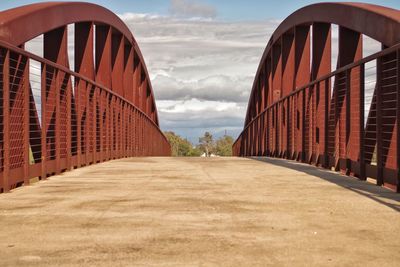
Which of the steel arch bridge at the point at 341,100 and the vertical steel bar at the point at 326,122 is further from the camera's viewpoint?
the vertical steel bar at the point at 326,122

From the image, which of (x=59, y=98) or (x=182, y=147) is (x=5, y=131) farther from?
(x=182, y=147)

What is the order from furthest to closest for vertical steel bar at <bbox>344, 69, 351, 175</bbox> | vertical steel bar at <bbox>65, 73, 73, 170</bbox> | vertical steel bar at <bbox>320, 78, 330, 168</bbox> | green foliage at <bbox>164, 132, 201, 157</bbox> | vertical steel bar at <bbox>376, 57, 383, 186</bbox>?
green foliage at <bbox>164, 132, 201, 157</bbox>, vertical steel bar at <bbox>320, 78, 330, 168</bbox>, vertical steel bar at <bbox>65, 73, 73, 170</bbox>, vertical steel bar at <bbox>344, 69, 351, 175</bbox>, vertical steel bar at <bbox>376, 57, 383, 186</bbox>

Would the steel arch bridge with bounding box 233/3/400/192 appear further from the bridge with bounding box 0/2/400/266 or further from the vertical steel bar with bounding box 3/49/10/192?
the vertical steel bar with bounding box 3/49/10/192

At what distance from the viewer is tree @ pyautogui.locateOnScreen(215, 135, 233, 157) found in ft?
552

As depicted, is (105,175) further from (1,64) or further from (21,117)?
(1,64)

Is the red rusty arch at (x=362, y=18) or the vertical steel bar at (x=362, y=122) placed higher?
the red rusty arch at (x=362, y=18)

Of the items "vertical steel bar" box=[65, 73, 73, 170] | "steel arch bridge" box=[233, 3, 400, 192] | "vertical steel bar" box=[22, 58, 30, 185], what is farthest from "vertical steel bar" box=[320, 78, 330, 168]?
"vertical steel bar" box=[22, 58, 30, 185]

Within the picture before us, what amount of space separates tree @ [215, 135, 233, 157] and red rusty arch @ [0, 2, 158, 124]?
481ft

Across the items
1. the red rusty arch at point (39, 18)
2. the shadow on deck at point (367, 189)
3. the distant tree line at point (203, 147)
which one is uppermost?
the red rusty arch at point (39, 18)

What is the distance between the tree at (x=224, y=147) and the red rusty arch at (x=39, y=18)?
481 ft

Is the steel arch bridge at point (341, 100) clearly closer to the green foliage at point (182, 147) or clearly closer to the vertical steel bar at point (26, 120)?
the vertical steel bar at point (26, 120)

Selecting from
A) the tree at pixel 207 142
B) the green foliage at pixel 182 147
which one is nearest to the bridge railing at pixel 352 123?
the green foliage at pixel 182 147

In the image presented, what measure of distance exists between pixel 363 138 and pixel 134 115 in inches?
619

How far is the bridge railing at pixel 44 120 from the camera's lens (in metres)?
6.60
